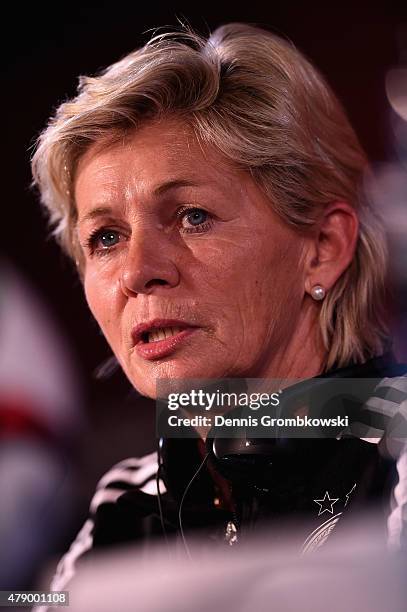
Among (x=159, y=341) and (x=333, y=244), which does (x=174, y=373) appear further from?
(x=333, y=244)

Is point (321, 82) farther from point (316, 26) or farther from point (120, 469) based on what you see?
point (120, 469)

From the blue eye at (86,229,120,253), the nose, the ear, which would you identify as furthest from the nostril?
the ear

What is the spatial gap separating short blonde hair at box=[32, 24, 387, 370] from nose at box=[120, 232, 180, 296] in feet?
0.56

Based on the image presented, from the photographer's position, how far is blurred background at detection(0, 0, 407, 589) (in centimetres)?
128

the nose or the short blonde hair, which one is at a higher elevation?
the short blonde hair

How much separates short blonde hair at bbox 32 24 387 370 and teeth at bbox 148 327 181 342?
24 centimetres

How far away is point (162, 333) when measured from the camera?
123cm

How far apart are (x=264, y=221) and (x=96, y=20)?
1.53ft

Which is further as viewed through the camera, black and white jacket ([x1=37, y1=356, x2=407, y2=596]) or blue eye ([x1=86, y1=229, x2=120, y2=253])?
blue eye ([x1=86, y1=229, x2=120, y2=253])

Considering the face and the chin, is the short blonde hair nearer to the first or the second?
the face

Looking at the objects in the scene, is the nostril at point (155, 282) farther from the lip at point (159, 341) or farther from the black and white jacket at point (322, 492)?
the black and white jacket at point (322, 492)

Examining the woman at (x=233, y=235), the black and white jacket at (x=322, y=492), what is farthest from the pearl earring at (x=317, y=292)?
the black and white jacket at (x=322, y=492)

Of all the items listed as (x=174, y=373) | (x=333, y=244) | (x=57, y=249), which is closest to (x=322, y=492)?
(x=174, y=373)

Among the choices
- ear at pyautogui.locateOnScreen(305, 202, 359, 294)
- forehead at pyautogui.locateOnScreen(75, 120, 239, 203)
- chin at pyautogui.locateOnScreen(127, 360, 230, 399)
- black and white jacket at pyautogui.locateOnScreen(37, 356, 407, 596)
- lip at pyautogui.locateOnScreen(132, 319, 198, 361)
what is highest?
forehead at pyautogui.locateOnScreen(75, 120, 239, 203)
